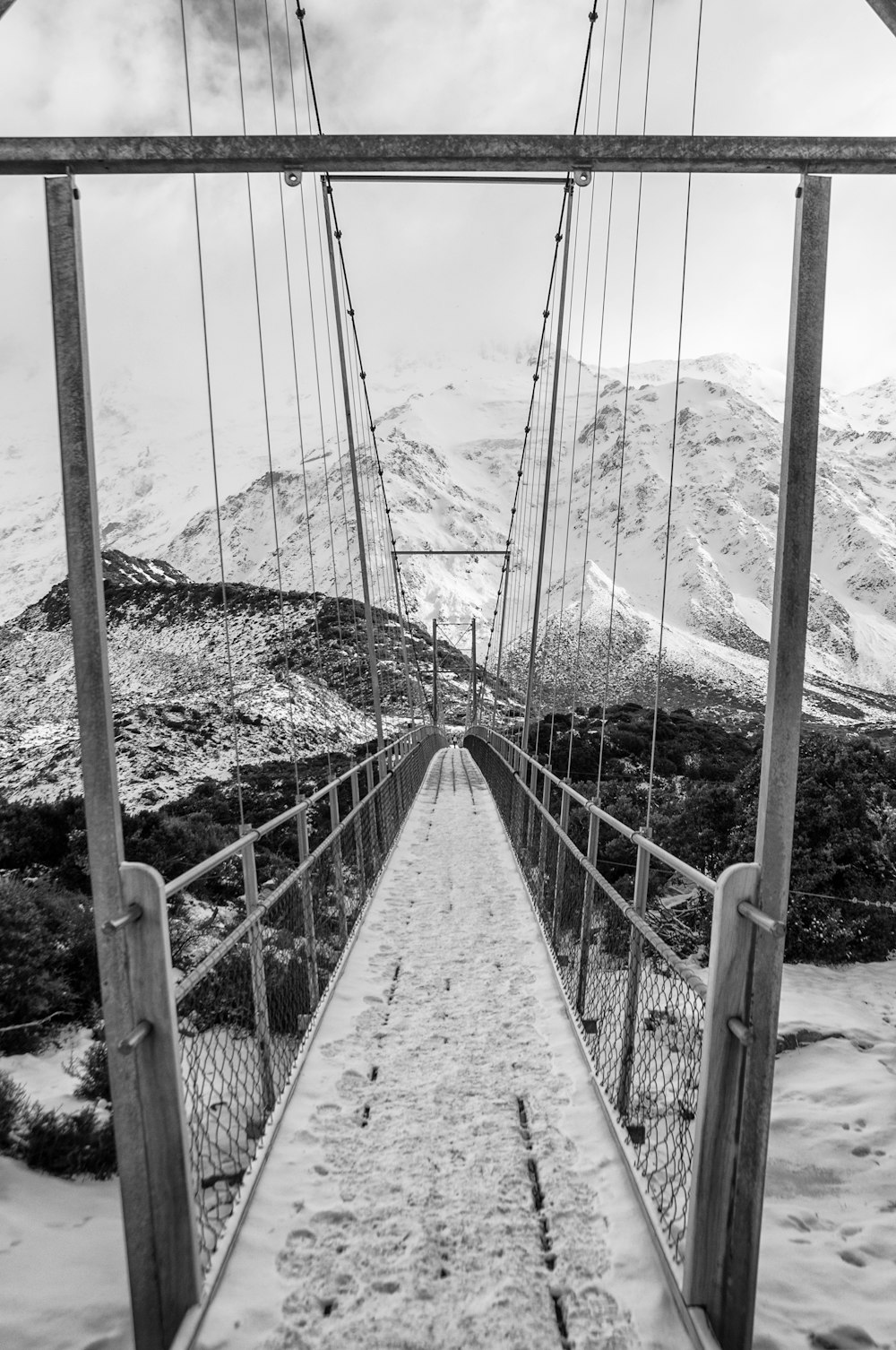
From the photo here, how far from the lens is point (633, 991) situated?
270cm

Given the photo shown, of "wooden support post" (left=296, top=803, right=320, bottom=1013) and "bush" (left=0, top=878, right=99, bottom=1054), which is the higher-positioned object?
"wooden support post" (left=296, top=803, right=320, bottom=1013)

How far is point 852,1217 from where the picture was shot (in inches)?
111

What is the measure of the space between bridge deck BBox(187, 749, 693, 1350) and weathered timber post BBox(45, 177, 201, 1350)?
0.23 m

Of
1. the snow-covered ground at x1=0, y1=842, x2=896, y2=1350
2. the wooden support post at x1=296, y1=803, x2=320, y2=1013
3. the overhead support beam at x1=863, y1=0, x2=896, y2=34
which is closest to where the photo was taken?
the overhead support beam at x1=863, y1=0, x2=896, y2=34

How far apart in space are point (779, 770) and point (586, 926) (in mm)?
1810

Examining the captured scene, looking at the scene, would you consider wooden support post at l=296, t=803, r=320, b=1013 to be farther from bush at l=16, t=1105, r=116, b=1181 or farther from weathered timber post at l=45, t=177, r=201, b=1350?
weathered timber post at l=45, t=177, r=201, b=1350

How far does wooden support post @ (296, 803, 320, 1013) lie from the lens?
356 cm

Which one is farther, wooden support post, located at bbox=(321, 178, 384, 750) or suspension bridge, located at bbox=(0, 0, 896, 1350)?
wooden support post, located at bbox=(321, 178, 384, 750)

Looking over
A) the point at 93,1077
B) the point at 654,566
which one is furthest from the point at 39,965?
the point at 654,566

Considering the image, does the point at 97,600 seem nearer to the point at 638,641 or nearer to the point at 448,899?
the point at 448,899

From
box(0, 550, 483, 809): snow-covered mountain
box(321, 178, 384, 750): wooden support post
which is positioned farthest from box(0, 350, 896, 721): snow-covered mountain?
box(321, 178, 384, 750): wooden support post

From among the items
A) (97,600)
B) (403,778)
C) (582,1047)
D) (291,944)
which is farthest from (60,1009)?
(403,778)

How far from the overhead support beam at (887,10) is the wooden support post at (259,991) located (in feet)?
8.76

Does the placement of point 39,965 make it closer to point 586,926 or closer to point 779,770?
point 586,926
